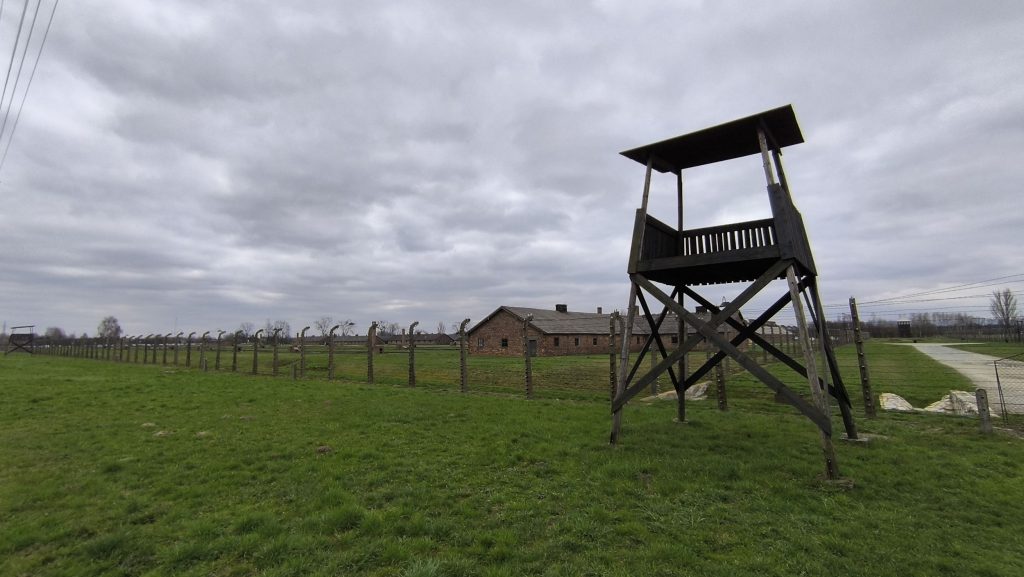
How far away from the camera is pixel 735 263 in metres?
8.09

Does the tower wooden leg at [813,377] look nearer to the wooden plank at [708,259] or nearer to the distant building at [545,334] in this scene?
the wooden plank at [708,259]

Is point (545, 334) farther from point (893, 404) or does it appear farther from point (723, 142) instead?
point (723, 142)

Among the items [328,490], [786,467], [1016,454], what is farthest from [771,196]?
[328,490]

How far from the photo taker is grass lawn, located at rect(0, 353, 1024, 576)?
13.8 feet

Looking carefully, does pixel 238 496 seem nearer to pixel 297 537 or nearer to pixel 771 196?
pixel 297 537

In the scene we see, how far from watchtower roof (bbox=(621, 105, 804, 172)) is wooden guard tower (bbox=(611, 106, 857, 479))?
2 cm

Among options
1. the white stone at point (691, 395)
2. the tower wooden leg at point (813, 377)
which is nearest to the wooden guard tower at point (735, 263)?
the tower wooden leg at point (813, 377)

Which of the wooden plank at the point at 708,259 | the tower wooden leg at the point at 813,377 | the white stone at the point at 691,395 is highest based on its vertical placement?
the wooden plank at the point at 708,259

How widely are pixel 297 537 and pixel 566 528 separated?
279 centimetres

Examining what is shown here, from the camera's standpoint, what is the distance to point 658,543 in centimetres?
445

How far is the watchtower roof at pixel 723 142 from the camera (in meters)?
7.94

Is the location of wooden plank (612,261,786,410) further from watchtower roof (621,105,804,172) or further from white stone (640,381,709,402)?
white stone (640,381,709,402)

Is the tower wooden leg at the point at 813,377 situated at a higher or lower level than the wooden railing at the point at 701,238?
lower

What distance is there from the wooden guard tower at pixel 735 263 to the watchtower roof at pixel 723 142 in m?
0.02
